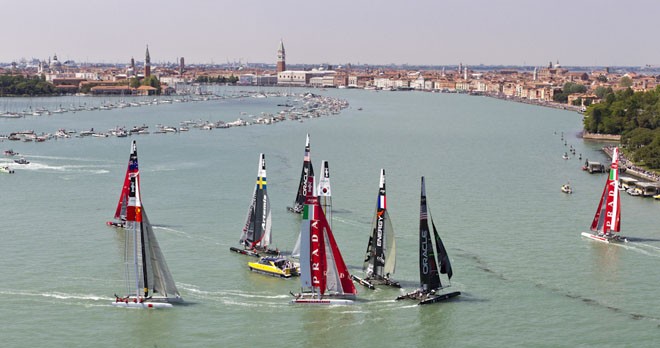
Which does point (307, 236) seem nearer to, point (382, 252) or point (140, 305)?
point (382, 252)

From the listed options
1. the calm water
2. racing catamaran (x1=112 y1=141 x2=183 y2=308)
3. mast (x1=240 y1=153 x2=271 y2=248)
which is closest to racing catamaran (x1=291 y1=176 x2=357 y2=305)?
the calm water

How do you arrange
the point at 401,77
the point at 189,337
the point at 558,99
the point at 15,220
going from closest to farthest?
the point at 189,337
the point at 15,220
the point at 558,99
the point at 401,77

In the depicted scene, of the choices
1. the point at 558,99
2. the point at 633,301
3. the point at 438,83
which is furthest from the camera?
the point at 438,83

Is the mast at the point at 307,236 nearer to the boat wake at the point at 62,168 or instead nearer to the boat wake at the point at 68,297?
the boat wake at the point at 68,297

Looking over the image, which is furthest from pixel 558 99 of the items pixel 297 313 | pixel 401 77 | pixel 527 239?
pixel 297 313

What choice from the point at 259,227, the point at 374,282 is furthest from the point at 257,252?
the point at 374,282

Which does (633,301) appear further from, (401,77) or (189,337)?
(401,77)

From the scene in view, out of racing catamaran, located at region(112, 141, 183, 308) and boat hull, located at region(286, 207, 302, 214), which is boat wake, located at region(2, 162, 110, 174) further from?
racing catamaran, located at region(112, 141, 183, 308)

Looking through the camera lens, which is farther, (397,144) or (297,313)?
(397,144)
